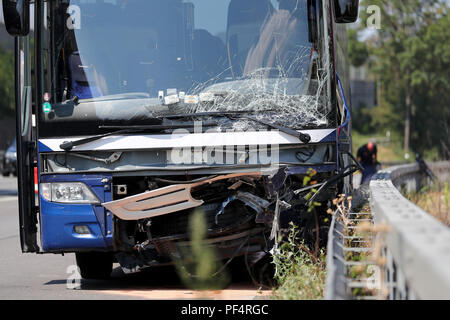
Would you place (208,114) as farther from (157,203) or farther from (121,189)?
(121,189)

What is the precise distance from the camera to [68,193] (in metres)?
7.99

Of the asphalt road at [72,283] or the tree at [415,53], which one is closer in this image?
the asphalt road at [72,283]

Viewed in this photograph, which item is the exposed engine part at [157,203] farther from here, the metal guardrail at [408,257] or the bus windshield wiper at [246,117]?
the metal guardrail at [408,257]

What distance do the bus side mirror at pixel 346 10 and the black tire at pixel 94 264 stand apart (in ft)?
12.1

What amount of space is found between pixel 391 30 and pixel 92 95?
4754 centimetres

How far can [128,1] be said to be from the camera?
8219 mm

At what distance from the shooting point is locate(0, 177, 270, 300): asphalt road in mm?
7770

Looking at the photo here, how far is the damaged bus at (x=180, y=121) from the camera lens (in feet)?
25.3

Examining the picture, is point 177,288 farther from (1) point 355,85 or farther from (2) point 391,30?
(1) point 355,85

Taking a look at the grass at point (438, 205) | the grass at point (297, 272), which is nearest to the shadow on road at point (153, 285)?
the grass at point (297, 272)

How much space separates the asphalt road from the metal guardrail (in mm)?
2011

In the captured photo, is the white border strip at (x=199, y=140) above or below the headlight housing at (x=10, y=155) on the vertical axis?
above
